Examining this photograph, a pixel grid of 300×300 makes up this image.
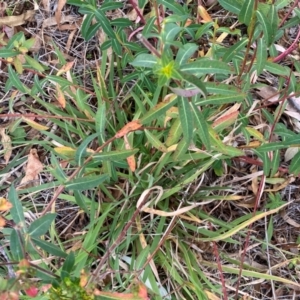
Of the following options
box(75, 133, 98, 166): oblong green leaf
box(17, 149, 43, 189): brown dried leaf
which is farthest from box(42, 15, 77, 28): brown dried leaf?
box(75, 133, 98, 166): oblong green leaf

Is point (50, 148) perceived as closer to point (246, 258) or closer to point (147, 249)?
point (147, 249)

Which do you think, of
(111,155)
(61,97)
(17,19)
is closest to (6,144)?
(61,97)

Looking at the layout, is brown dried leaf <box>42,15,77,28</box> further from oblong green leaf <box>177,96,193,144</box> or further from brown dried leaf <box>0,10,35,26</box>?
oblong green leaf <box>177,96,193,144</box>

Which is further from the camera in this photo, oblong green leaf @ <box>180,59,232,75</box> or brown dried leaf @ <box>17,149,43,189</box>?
brown dried leaf @ <box>17,149,43,189</box>

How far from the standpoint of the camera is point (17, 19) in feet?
5.80

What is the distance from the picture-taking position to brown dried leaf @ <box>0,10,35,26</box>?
1.75 meters

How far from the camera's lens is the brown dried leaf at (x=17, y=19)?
1.75 meters

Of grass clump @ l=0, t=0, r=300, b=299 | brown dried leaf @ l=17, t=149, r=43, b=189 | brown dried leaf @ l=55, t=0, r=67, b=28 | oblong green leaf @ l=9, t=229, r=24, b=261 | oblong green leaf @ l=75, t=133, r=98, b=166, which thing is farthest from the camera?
brown dried leaf @ l=55, t=0, r=67, b=28

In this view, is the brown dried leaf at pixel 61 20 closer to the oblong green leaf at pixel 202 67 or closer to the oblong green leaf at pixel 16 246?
the oblong green leaf at pixel 202 67

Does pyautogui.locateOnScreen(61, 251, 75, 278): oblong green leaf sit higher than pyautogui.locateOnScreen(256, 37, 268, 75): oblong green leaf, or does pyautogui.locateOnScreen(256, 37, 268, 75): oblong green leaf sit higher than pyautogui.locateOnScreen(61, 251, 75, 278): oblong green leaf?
pyautogui.locateOnScreen(256, 37, 268, 75): oblong green leaf

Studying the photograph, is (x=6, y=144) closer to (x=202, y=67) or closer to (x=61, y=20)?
(x=61, y=20)

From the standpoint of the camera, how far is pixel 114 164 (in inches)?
55.7

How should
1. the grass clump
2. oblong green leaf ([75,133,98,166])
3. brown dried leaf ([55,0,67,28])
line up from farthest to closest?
brown dried leaf ([55,0,67,28]) → the grass clump → oblong green leaf ([75,133,98,166])

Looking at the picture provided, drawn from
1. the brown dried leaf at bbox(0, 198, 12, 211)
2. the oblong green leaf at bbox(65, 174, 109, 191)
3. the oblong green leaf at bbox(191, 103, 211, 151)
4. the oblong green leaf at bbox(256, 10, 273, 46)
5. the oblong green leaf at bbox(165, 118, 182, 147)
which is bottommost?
the oblong green leaf at bbox(65, 174, 109, 191)
